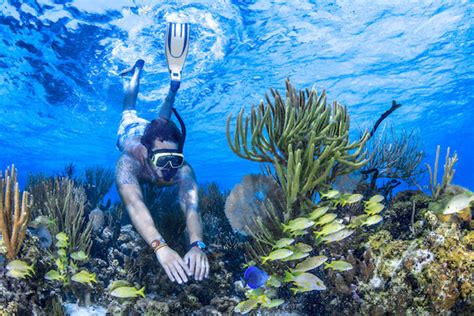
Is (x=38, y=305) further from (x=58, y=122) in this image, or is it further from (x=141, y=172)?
(x=58, y=122)

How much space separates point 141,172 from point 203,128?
72.3 feet

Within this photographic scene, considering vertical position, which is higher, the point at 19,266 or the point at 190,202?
the point at 190,202

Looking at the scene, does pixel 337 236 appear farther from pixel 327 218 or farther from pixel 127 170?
pixel 127 170

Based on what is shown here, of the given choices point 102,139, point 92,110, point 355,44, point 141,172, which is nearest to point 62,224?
point 141,172

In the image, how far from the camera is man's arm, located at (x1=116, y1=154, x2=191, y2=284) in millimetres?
3639

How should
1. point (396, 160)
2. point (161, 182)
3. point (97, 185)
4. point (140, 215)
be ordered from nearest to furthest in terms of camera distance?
point (140, 215)
point (161, 182)
point (396, 160)
point (97, 185)

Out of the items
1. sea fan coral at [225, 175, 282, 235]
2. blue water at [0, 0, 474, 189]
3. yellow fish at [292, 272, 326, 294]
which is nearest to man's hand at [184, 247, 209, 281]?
sea fan coral at [225, 175, 282, 235]

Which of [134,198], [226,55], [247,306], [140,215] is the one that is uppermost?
[226,55]

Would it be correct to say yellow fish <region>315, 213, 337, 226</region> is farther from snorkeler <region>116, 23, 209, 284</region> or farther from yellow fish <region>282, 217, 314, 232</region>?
snorkeler <region>116, 23, 209, 284</region>

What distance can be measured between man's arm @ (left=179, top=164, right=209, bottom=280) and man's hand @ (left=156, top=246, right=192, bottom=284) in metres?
0.17

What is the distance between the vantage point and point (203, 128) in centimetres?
2738

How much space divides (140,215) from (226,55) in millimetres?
12144

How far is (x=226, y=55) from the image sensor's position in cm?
1500

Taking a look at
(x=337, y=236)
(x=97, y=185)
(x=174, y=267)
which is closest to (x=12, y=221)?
(x=174, y=267)
